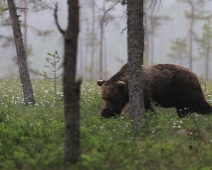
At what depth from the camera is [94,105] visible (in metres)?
12.1

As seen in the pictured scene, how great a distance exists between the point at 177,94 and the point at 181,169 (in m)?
4.78

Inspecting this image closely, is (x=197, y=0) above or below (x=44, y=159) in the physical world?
above

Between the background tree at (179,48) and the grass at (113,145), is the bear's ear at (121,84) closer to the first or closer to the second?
the grass at (113,145)

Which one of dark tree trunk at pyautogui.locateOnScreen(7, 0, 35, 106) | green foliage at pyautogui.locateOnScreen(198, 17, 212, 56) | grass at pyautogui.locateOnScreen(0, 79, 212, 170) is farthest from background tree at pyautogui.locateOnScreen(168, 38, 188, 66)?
grass at pyautogui.locateOnScreen(0, 79, 212, 170)

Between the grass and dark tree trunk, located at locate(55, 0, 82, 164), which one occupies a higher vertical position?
dark tree trunk, located at locate(55, 0, 82, 164)

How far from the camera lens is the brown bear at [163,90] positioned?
10.5 meters

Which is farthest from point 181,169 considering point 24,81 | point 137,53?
point 24,81

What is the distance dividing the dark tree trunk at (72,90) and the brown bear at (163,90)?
14.8 feet

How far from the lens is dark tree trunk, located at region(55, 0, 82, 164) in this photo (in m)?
5.86

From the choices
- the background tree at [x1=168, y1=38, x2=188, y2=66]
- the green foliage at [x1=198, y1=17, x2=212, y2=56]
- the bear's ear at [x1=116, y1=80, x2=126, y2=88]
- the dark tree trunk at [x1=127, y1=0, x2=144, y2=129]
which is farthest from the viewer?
the background tree at [x1=168, y1=38, x2=188, y2=66]

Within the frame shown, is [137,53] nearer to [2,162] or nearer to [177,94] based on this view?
[177,94]

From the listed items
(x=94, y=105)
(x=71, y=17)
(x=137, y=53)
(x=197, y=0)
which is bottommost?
(x=94, y=105)

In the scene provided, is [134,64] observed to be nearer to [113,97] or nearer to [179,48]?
[113,97]

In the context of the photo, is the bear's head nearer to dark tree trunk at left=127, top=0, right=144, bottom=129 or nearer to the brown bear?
the brown bear
